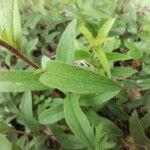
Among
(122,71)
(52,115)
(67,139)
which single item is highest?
(122,71)

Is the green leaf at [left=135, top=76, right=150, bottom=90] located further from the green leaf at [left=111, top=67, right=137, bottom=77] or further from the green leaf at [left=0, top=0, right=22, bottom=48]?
the green leaf at [left=0, top=0, right=22, bottom=48]

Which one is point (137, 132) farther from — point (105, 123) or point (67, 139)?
point (67, 139)

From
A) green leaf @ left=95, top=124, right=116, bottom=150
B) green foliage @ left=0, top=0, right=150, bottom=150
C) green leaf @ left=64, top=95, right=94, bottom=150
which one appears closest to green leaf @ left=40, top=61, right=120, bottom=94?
green foliage @ left=0, top=0, right=150, bottom=150

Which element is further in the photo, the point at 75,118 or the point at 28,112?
the point at 28,112

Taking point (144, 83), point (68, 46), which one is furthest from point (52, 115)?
point (144, 83)

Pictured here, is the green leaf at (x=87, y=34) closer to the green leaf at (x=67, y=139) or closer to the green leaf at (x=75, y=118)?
the green leaf at (x=75, y=118)

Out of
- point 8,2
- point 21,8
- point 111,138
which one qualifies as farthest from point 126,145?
point 21,8

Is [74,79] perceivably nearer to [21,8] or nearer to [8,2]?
[8,2]

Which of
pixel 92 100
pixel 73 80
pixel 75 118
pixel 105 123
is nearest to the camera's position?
pixel 73 80
